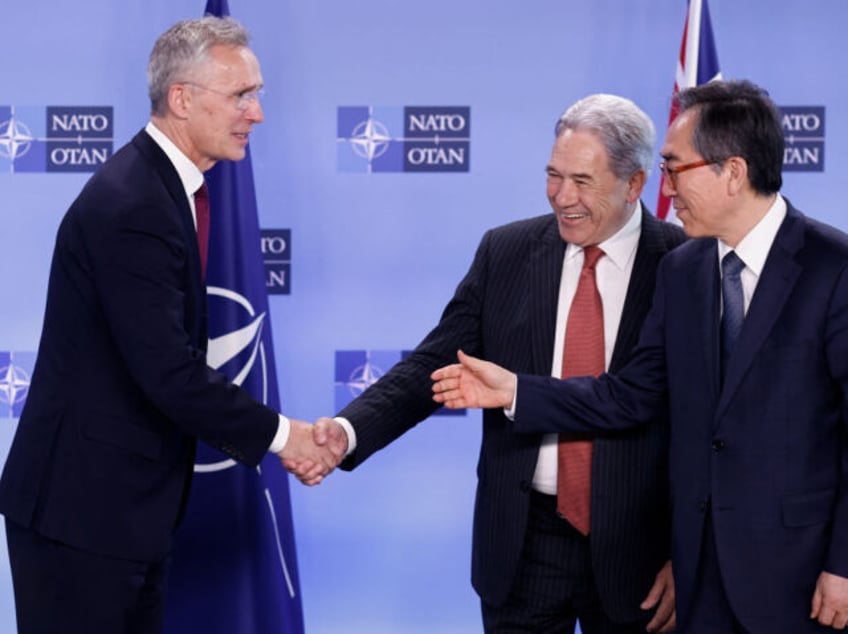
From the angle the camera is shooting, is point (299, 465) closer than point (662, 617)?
No

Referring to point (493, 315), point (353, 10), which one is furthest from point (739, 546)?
point (353, 10)

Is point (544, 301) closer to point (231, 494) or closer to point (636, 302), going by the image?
point (636, 302)

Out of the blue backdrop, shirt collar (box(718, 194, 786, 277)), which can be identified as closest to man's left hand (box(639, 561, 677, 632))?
shirt collar (box(718, 194, 786, 277))

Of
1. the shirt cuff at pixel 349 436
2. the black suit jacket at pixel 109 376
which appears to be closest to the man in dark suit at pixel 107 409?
the black suit jacket at pixel 109 376

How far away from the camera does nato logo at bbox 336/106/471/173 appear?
4520mm

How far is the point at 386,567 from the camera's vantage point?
Answer: 15.2 ft

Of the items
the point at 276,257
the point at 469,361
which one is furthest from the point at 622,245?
the point at 276,257

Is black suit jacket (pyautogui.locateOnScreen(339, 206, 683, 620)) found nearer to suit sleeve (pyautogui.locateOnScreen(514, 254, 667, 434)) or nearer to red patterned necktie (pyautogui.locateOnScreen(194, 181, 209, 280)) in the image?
suit sleeve (pyautogui.locateOnScreen(514, 254, 667, 434))

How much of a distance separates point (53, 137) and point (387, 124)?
126 cm

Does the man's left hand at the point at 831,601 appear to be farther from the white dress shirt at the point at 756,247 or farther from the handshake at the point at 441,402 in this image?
the handshake at the point at 441,402

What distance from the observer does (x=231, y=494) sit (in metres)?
3.68

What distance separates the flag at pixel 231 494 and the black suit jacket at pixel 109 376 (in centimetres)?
104

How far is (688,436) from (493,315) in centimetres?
59

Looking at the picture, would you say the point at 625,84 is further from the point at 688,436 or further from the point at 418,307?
the point at 688,436
